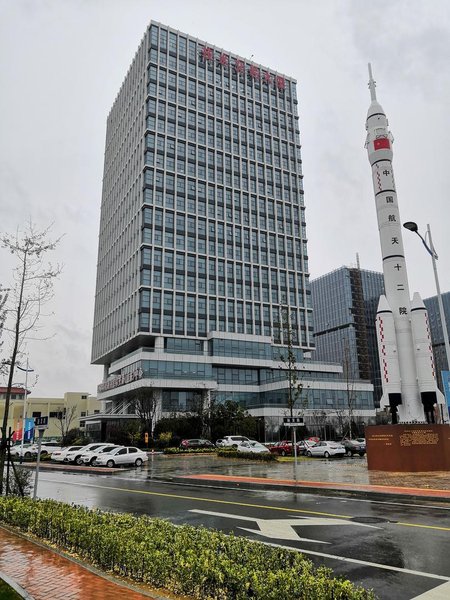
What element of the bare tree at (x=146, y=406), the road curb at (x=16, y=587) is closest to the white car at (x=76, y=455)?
the bare tree at (x=146, y=406)

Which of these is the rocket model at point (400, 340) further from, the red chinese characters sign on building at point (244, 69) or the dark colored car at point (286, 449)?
the red chinese characters sign on building at point (244, 69)

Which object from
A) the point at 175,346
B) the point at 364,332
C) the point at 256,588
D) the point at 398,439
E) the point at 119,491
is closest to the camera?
the point at 256,588

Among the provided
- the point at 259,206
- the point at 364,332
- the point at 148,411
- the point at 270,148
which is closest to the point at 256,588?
the point at 148,411

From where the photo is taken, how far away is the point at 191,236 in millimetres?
76312

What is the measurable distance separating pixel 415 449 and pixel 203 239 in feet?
189

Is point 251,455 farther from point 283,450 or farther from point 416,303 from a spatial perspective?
point 416,303

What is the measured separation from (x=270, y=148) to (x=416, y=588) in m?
90.0

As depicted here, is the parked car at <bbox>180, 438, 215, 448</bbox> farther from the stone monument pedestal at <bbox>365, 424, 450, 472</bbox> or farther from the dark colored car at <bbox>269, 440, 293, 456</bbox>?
the stone monument pedestal at <bbox>365, 424, 450, 472</bbox>

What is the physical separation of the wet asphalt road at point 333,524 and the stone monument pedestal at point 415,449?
993 centimetres

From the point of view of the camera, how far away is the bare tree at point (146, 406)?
5792 centimetres

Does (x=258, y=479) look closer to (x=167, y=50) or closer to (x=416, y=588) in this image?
(x=416, y=588)

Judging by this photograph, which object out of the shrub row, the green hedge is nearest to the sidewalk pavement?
the shrub row

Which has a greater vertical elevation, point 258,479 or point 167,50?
point 167,50

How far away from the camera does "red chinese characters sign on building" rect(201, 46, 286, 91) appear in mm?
87750
